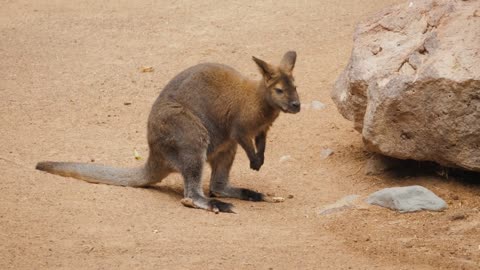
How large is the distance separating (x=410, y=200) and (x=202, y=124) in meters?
2.28

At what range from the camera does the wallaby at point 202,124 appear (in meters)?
9.15

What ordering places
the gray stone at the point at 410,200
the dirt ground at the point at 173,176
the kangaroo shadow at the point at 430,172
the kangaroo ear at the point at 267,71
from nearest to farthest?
the dirt ground at the point at 173,176, the gray stone at the point at 410,200, the kangaroo ear at the point at 267,71, the kangaroo shadow at the point at 430,172

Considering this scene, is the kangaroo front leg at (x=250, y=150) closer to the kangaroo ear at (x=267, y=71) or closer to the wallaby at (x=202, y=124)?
the wallaby at (x=202, y=124)

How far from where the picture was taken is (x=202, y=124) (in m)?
9.30

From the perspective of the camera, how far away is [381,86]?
9.21m

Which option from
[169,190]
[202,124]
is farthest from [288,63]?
[169,190]

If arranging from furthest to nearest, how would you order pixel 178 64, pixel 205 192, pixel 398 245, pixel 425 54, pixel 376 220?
pixel 178 64
pixel 205 192
pixel 425 54
pixel 376 220
pixel 398 245

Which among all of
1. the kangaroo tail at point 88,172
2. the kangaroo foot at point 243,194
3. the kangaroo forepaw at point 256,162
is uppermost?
the kangaroo forepaw at point 256,162

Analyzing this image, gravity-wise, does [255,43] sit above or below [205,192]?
above

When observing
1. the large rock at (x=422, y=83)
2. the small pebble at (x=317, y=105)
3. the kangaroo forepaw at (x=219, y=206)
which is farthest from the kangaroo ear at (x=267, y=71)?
the small pebble at (x=317, y=105)

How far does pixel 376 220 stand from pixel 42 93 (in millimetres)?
5660

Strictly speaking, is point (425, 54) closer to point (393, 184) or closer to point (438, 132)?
point (438, 132)

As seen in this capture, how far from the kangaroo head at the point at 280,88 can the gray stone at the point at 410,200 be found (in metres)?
1.28

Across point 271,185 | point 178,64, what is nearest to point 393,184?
point 271,185
